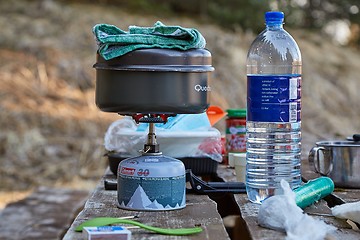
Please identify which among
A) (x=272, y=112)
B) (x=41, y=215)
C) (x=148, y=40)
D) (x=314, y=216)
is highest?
(x=148, y=40)

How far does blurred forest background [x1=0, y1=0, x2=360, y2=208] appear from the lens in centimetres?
591

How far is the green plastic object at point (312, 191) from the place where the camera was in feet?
5.43

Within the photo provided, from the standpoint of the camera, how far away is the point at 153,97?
161 cm

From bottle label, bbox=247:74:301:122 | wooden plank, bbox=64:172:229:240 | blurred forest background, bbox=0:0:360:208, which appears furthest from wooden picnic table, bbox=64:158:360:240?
blurred forest background, bbox=0:0:360:208

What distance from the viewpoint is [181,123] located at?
7.62ft

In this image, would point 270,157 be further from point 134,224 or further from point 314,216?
point 134,224

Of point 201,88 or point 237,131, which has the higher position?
point 201,88

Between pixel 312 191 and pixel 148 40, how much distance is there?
0.50 m

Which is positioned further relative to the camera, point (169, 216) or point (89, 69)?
point (89, 69)

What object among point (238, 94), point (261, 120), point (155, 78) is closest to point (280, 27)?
point (261, 120)

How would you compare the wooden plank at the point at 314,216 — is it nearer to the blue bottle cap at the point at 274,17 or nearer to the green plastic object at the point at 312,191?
the green plastic object at the point at 312,191

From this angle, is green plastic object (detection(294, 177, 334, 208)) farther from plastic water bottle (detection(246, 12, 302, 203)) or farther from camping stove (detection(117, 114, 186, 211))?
camping stove (detection(117, 114, 186, 211))

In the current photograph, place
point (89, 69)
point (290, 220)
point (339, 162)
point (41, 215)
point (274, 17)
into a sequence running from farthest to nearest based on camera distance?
point (89, 69)
point (41, 215)
point (339, 162)
point (274, 17)
point (290, 220)

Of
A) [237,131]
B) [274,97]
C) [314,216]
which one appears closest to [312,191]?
[314,216]
